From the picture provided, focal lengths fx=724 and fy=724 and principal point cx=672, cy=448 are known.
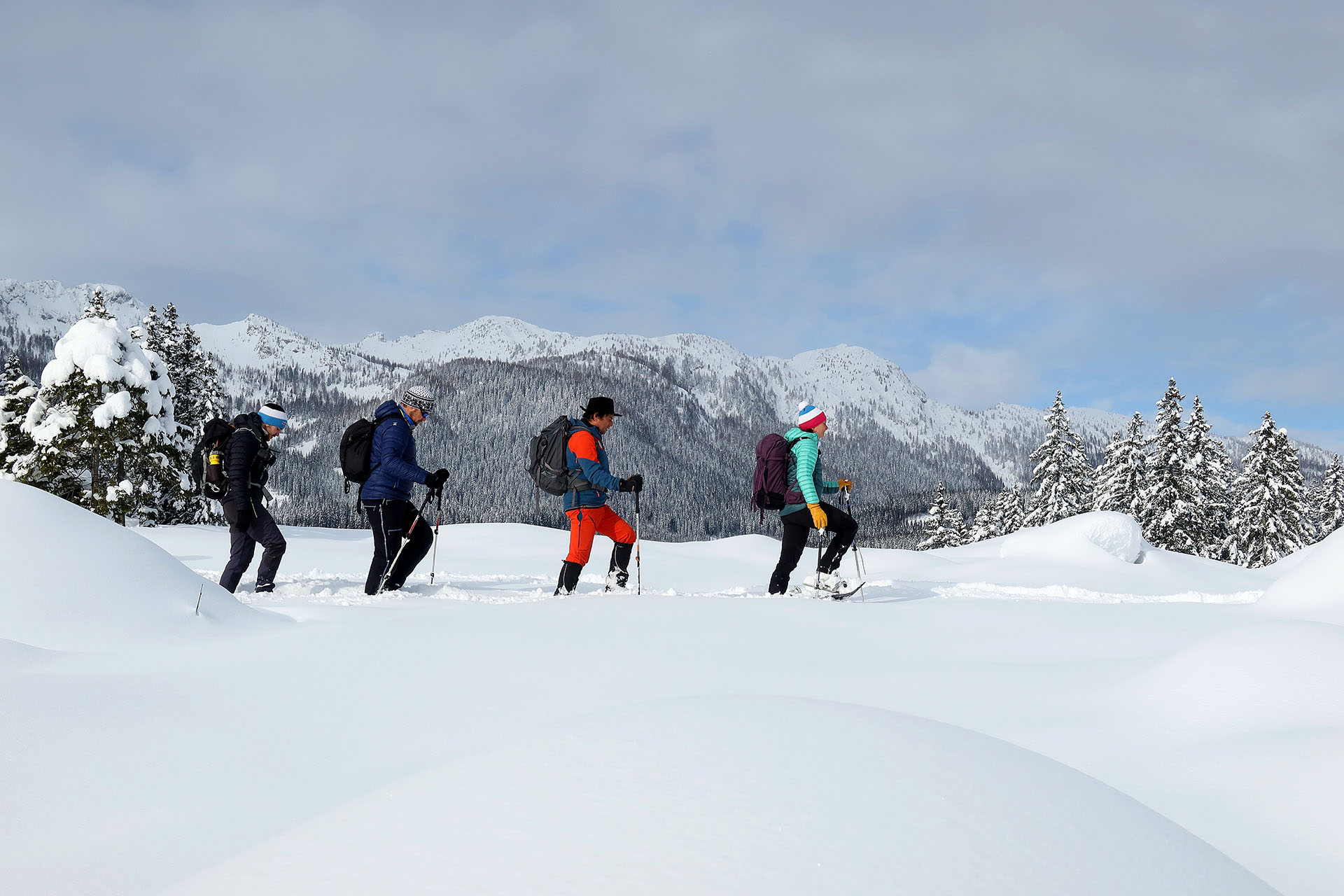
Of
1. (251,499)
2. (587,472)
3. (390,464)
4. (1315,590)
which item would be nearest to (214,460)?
(251,499)

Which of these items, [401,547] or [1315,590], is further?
[401,547]

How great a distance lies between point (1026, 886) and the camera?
146cm

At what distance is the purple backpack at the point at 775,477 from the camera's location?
8.29 metres

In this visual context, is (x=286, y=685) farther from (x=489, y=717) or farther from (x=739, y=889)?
(x=739, y=889)

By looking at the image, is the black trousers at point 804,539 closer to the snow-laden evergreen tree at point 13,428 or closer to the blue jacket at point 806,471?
the blue jacket at point 806,471

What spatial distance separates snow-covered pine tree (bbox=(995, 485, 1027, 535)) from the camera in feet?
155

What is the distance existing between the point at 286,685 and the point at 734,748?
3.04 meters

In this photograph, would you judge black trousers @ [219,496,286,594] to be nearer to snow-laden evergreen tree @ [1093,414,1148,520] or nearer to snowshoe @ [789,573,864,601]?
snowshoe @ [789,573,864,601]

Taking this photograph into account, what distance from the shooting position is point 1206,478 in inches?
1394

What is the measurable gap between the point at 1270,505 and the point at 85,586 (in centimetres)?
4632

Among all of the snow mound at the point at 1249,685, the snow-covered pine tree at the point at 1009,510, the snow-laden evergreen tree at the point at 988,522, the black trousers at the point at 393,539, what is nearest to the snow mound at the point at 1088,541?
the snow mound at the point at 1249,685

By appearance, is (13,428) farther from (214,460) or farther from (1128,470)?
(1128,470)

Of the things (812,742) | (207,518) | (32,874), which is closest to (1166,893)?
(812,742)

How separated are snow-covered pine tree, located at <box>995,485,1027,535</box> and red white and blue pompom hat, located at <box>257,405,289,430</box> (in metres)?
46.5
